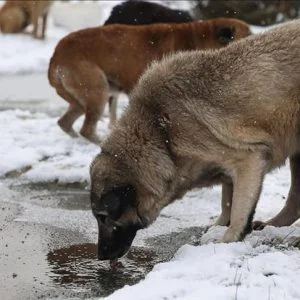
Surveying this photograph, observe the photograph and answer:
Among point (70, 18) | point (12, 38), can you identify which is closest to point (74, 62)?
point (12, 38)

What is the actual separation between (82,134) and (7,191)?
7.30ft

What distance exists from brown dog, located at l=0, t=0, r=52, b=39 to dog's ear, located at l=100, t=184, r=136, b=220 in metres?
15.7

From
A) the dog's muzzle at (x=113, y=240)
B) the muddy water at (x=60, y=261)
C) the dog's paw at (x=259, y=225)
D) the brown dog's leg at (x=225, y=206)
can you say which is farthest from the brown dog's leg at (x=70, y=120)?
the dog's muzzle at (x=113, y=240)

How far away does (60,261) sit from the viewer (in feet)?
17.9

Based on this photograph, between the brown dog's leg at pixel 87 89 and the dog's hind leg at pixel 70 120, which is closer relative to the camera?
the brown dog's leg at pixel 87 89

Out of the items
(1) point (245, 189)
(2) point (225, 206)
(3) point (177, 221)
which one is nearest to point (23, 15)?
(3) point (177, 221)

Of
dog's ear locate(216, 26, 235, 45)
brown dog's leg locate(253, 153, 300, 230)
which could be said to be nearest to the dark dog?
dog's ear locate(216, 26, 235, 45)

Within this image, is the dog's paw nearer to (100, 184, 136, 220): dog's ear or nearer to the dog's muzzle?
the dog's muzzle

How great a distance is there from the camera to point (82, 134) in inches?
378

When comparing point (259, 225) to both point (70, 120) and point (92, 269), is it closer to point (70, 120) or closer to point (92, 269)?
point (92, 269)

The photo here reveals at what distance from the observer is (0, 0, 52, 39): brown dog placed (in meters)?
→ 20.4

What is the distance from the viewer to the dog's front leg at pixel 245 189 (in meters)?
5.25

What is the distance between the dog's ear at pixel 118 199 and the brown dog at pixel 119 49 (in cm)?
410

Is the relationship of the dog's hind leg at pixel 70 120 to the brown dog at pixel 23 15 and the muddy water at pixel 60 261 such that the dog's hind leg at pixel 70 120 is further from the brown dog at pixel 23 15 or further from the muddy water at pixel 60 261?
the brown dog at pixel 23 15
